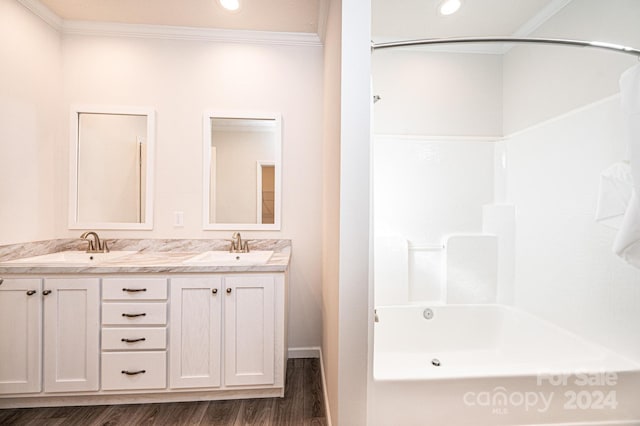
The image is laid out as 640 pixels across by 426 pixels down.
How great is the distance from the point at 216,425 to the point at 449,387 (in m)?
1.24

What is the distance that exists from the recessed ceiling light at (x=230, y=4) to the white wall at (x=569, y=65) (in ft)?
6.94

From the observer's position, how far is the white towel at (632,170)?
1.30 metres

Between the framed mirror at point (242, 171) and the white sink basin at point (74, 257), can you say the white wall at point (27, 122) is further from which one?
the framed mirror at point (242, 171)

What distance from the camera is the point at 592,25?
1669 millimetres

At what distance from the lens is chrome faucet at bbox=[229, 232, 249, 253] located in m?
2.13

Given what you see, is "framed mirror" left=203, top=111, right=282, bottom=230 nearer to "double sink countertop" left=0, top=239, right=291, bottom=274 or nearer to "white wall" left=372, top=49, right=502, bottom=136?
"double sink countertop" left=0, top=239, right=291, bottom=274

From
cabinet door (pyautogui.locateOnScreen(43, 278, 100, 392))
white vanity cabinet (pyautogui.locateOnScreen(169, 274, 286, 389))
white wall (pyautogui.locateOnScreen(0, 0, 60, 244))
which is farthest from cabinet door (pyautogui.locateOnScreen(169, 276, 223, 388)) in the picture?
white wall (pyautogui.locateOnScreen(0, 0, 60, 244))

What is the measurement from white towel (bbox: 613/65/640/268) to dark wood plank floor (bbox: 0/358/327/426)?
5.77 ft

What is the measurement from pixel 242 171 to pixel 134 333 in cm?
129

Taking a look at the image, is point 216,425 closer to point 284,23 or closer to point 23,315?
point 23,315

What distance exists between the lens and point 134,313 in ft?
5.42

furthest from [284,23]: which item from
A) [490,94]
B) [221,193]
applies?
[490,94]

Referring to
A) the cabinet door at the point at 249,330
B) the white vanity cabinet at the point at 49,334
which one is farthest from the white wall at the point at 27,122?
the cabinet door at the point at 249,330

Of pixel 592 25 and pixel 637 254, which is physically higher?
pixel 592 25
